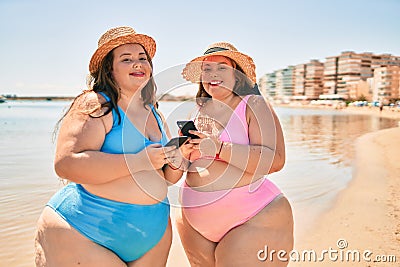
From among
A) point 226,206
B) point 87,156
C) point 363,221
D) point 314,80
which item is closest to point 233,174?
point 226,206

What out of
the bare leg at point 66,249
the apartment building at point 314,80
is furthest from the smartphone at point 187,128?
the apartment building at point 314,80

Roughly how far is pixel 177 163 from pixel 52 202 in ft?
2.35

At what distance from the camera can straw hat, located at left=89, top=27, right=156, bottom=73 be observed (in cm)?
219

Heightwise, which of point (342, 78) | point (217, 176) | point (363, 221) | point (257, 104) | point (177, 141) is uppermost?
point (257, 104)

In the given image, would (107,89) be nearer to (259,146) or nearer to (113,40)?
(113,40)

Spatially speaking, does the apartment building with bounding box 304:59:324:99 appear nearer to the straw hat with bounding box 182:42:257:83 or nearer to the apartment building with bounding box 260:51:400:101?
the apartment building with bounding box 260:51:400:101

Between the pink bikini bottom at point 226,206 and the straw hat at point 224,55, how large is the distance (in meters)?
0.73

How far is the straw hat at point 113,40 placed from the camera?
2.19 m

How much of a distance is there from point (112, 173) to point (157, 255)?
1.95 feet

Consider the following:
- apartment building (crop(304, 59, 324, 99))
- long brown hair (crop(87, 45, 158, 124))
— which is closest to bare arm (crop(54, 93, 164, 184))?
long brown hair (crop(87, 45, 158, 124))

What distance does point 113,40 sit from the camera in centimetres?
219

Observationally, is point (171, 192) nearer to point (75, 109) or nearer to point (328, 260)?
point (75, 109)

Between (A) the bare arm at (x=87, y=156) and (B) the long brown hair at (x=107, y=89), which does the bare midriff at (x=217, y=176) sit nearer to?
(A) the bare arm at (x=87, y=156)

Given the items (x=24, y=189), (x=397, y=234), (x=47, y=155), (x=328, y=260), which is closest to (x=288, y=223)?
(x=328, y=260)
